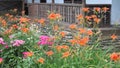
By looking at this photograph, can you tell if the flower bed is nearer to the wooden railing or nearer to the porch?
the porch

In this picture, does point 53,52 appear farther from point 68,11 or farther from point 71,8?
point 68,11

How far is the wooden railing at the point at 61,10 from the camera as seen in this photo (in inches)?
408

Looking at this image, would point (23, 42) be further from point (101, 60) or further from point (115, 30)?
point (115, 30)

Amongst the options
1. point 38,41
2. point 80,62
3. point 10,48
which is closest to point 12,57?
point 10,48

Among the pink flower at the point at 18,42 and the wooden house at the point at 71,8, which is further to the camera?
the wooden house at the point at 71,8

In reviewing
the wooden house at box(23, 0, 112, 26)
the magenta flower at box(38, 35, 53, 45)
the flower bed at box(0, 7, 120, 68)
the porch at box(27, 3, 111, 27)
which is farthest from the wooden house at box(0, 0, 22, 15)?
the magenta flower at box(38, 35, 53, 45)

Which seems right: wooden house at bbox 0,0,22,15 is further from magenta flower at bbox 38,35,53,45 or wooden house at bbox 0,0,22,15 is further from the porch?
magenta flower at bbox 38,35,53,45

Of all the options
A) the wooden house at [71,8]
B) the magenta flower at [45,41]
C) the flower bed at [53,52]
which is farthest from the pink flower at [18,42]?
the wooden house at [71,8]

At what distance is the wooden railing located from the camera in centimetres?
1036

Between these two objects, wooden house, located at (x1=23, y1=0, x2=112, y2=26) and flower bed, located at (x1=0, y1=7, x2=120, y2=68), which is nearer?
flower bed, located at (x1=0, y1=7, x2=120, y2=68)

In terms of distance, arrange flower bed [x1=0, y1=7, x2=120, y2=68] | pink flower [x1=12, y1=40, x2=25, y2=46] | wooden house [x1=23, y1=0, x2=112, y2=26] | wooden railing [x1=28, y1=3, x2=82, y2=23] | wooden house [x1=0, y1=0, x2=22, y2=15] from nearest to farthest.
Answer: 1. flower bed [x1=0, y1=7, x2=120, y2=68]
2. pink flower [x1=12, y1=40, x2=25, y2=46]
3. wooden house [x1=23, y1=0, x2=112, y2=26]
4. wooden railing [x1=28, y1=3, x2=82, y2=23]
5. wooden house [x1=0, y1=0, x2=22, y2=15]

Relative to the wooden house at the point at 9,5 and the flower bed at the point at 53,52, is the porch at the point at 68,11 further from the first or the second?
the flower bed at the point at 53,52

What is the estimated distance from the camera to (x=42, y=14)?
14.4m

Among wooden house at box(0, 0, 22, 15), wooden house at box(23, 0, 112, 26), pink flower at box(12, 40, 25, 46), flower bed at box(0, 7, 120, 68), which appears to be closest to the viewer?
flower bed at box(0, 7, 120, 68)
